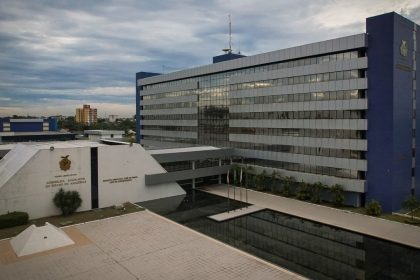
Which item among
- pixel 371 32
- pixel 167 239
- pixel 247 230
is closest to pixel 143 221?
pixel 167 239

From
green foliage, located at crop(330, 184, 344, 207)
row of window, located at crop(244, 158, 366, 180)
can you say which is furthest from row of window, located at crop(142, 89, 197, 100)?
green foliage, located at crop(330, 184, 344, 207)

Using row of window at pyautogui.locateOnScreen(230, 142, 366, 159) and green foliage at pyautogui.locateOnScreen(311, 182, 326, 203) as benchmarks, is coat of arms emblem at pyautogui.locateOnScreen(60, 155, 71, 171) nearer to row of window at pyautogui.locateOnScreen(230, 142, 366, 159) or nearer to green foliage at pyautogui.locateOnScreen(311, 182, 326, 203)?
row of window at pyautogui.locateOnScreen(230, 142, 366, 159)

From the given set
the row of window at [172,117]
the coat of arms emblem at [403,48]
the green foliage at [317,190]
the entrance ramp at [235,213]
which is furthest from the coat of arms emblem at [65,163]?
the coat of arms emblem at [403,48]

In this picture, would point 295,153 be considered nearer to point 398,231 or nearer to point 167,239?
point 398,231

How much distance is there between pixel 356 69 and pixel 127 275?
33.7 m

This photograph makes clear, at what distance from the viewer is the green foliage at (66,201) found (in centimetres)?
3975

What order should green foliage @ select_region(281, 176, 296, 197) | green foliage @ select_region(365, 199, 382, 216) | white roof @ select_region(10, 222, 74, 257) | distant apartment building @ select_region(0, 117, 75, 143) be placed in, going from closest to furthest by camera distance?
white roof @ select_region(10, 222, 74, 257)
green foliage @ select_region(365, 199, 382, 216)
green foliage @ select_region(281, 176, 296, 197)
distant apartment building @ select_region(0, 117, 75, 143)

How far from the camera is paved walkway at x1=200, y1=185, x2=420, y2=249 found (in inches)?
1268

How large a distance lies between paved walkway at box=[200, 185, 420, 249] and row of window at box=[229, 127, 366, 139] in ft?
29.5

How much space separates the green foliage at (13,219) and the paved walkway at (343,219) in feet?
86.3

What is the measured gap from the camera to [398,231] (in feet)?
109

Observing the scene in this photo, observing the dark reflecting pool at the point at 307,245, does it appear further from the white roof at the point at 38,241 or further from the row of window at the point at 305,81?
the row of window at the point at 305,81

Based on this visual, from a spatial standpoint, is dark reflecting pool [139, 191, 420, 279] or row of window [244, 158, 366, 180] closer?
dark reflecting pool [139, 191, 420, 279]

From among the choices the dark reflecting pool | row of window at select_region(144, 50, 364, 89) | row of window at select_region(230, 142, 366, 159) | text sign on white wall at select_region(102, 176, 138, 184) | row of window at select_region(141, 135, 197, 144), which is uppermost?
row of window at select_region(144, 50, 364, 89)
